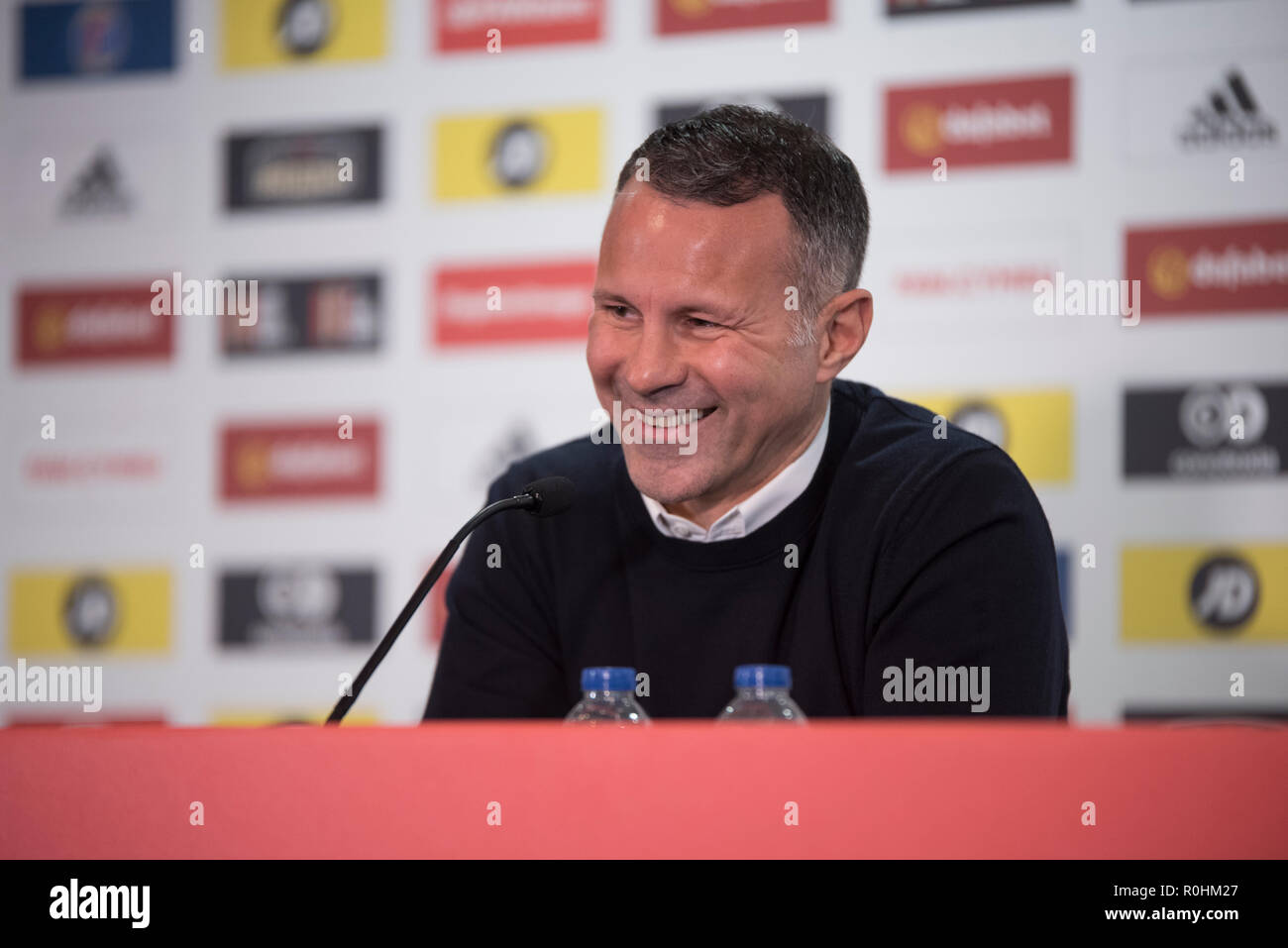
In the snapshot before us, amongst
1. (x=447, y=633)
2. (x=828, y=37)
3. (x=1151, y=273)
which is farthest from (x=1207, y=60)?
(x=447, y=633)

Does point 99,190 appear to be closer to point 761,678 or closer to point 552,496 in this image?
point 552,496

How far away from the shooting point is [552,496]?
55.2 inches

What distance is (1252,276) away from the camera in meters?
2.75

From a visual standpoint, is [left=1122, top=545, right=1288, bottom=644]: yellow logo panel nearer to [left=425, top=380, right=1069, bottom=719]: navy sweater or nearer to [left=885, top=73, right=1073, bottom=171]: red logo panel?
[left=885, top=73, right=1073, bottom=171]: red logo panel

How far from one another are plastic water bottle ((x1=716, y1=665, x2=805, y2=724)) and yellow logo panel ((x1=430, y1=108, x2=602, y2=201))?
2026mm

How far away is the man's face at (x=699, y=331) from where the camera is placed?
1605mm

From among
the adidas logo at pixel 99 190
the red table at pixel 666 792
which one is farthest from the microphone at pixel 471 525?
the adidas logo at pixel 99 190

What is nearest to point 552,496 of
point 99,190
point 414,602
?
point 414,602

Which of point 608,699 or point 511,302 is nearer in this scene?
point 608,699

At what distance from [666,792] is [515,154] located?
262 centimetres

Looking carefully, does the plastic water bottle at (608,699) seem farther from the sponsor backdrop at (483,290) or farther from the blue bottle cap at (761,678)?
the sponsor backdrop at (483,290)

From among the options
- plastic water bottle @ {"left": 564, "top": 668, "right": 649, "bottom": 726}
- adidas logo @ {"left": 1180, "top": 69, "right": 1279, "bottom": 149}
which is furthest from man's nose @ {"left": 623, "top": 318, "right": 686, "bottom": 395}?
adidas logo @ {"left": 1180, "top": 69, "right": 1279, "bottom": 149}

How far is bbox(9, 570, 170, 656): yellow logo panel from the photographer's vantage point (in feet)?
11.0

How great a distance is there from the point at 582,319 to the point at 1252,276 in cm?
147
